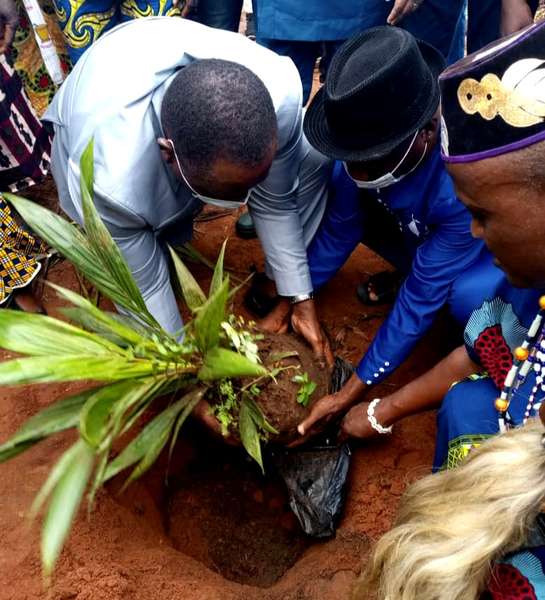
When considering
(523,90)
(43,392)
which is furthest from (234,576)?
(523,90)

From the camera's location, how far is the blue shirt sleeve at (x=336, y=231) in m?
2.12

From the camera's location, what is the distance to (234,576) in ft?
6.00

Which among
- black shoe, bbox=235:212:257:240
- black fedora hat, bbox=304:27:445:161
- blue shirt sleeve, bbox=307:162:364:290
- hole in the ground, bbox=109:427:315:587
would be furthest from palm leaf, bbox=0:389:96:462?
black shoe, bbox=235:212:257:240

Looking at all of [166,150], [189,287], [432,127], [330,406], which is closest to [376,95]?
[432,127]

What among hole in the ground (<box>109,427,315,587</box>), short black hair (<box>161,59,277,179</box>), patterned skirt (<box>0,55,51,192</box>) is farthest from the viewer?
patterned skirt (<box>0,55,51,192</box>)

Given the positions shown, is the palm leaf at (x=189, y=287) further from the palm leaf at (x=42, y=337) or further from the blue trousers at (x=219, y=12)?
the blue trousers at (x=219, y=12)

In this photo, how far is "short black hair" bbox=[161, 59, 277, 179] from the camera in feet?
4.55

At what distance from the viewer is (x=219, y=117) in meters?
1.38

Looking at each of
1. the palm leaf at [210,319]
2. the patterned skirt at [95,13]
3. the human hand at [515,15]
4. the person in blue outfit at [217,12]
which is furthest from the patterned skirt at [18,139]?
the human hand at [515,15]

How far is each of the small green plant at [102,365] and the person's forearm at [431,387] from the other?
0.42 meters

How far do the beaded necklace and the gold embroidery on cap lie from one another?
0.38 meters

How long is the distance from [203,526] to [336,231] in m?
1.16

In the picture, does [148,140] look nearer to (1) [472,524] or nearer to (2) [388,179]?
(2) [388,179]

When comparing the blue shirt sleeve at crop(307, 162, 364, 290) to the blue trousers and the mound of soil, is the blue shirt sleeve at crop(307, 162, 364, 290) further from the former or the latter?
the blue trousers
